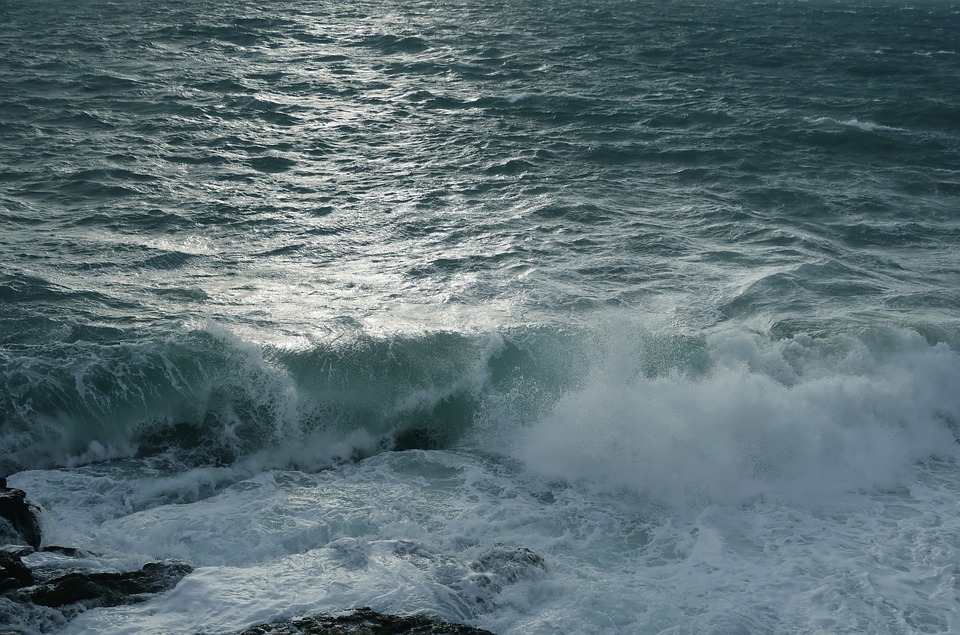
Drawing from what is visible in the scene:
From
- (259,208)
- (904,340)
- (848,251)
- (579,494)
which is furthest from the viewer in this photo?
(259,208)

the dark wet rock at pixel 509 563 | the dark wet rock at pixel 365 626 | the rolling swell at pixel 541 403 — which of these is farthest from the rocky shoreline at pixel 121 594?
the rolling swell at pixel 541 403

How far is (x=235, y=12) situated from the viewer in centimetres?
3603

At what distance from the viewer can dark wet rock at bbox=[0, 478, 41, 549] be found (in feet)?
25.1

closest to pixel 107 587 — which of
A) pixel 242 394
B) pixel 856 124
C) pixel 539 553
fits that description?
pixel 539 553

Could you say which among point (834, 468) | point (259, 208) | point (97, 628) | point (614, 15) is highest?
point (614, 15)

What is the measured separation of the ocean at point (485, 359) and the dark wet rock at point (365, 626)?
0.70ft

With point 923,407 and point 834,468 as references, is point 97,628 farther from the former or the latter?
point 923,407

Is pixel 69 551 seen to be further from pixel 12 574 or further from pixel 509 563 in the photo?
pixel 509 563

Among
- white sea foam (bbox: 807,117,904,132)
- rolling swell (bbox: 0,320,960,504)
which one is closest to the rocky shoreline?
rolling swell (bbox: 0,320,960,504)

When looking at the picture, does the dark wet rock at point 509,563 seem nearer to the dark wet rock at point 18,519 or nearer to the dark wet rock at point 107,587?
the dark wet rock at point 107,587

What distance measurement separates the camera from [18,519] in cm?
782

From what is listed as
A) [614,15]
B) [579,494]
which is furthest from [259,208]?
[614,15]

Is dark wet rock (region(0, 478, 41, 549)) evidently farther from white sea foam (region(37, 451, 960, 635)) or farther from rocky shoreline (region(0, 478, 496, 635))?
white sea foam (region(37, 451, 960, 635))

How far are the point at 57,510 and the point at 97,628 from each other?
8.21ft
